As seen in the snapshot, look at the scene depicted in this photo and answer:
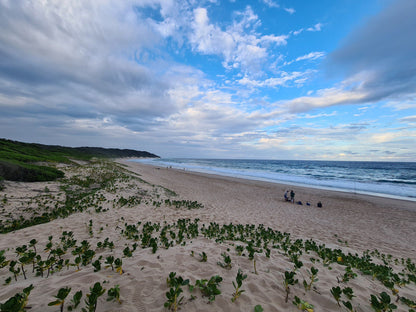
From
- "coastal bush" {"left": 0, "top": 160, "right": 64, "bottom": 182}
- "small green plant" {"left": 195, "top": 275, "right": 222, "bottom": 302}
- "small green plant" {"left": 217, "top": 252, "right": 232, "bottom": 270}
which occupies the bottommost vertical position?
"small green plant" {"left": 217, "top": 252, "right": 232, "bottom": 270}

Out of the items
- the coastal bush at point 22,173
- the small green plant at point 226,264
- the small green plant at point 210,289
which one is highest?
the coastal bush at point 22,173

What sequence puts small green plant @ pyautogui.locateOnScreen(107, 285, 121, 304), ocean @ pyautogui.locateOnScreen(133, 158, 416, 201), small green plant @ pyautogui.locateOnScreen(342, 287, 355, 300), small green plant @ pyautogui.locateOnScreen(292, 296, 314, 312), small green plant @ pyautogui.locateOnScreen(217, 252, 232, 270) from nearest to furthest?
small green plant @ pyautogui.locateOnScreen(107, 285, 121, 304) < small green plant @ pyautogui.locateOnScreen(292, 296, 314, 312) < small green plant @ pyautogui.locateOnScreen(342, 287, 355, 300) < small green plant @ pyautogui.locateOnScreen(217, 252, 232, 270) < ocean @ pyautogui.locateOnScreen(133, 158, 416, 201)

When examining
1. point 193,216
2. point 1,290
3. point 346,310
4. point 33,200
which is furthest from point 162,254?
point 33,200

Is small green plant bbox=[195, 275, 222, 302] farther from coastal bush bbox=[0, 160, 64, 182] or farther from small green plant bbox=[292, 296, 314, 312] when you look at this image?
coastal bush bbox=[0, 160, 64, 182]

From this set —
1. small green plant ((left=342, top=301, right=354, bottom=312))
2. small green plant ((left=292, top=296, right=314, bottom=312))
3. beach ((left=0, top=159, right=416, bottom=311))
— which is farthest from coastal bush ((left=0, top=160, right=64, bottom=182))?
small green plant ((left=342, top=301, right=354, bottom=312))

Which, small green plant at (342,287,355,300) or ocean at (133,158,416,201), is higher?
small green plant at (342,287,355,300)

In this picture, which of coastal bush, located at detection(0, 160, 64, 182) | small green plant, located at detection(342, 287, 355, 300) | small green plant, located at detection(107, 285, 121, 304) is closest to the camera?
small green plant, located at detection(107, 285, 121, 304)

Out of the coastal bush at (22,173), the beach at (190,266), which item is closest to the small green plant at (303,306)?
the beach at (190,266)

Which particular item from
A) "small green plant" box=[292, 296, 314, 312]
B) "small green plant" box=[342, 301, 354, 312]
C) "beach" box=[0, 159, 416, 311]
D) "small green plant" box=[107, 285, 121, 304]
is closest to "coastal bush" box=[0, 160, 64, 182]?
"beach" box=[0, 159, 416, 311]

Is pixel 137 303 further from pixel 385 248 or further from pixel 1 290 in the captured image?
pixel 385 248

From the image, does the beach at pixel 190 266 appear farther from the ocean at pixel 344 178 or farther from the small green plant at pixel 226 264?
the ocean at pixel 344 178

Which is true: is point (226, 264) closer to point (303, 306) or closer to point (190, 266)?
point (190, 266)

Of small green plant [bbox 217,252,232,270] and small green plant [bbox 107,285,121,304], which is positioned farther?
small green plant [bbox 217,252,232,270]

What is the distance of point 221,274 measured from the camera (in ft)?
12.1
